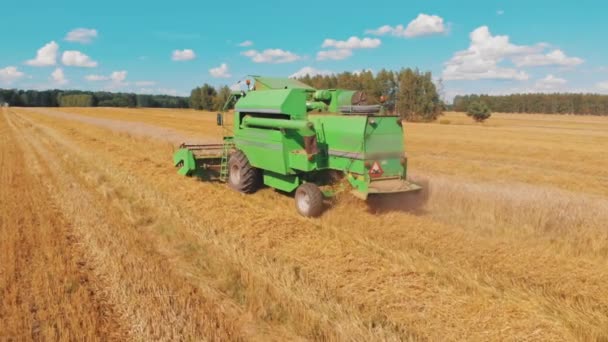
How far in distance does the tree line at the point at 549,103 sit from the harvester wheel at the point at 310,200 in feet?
310

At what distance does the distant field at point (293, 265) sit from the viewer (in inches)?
140

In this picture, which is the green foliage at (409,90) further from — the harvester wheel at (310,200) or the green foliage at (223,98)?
the harvester wheel at (310,200)

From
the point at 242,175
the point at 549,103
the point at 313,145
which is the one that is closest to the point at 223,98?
the point at 242,175

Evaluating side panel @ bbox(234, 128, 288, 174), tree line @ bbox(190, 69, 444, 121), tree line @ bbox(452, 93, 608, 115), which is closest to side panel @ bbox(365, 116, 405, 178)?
side panel @ bbox(234, 128, 288, 174)

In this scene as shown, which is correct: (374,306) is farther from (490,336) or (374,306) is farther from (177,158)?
(177,158)

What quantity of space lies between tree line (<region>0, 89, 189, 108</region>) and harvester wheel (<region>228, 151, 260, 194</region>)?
104m

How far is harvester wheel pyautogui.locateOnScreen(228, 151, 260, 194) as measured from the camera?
8586 mm

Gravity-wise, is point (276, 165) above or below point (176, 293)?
above

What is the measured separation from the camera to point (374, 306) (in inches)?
152

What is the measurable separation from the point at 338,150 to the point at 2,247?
493 centimetres

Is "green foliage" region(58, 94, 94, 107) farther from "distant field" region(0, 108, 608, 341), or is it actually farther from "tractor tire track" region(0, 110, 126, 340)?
"tractor tire track" region(0, 110, 126, 340)

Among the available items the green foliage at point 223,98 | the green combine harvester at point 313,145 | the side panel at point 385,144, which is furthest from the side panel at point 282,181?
the green foliage at point 223,98

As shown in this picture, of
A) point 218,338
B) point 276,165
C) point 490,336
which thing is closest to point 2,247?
point 218,338

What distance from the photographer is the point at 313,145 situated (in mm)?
7023
